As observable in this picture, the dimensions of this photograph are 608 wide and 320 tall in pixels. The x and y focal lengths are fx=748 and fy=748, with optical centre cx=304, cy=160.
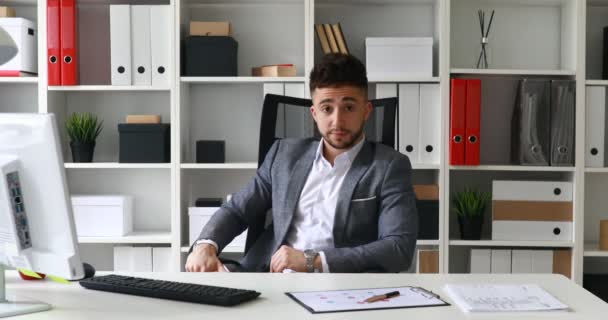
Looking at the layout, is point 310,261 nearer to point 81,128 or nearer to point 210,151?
point 210,151

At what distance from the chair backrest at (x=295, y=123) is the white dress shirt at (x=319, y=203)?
157mm

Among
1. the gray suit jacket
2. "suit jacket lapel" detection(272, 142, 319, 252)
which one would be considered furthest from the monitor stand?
"suit jacket lapel" detection(272, 142, 319, 252)

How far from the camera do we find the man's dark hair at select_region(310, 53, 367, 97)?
2326 mm

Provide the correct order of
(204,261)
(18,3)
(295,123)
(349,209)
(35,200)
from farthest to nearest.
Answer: (18,3), (295,123), (349,209), (204,261), (35,200)

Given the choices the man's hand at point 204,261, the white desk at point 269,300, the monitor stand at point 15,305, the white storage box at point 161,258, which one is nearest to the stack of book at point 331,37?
the white storage box at point 161,258

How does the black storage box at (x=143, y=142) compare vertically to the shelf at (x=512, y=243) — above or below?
above

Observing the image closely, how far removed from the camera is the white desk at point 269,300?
1478 mm

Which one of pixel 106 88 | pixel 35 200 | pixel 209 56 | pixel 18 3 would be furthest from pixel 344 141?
pixel 18 3

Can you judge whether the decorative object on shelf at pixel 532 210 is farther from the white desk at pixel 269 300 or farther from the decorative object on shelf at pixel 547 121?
the white desk at pixel 269 300

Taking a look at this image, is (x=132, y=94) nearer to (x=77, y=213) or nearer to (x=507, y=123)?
(x=77, y=213)

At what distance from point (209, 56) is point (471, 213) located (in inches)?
57.1

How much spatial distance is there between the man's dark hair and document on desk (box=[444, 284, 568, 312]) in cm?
84

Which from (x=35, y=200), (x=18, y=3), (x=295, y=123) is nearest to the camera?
(x=35, y=200)

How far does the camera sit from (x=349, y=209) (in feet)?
7.50
